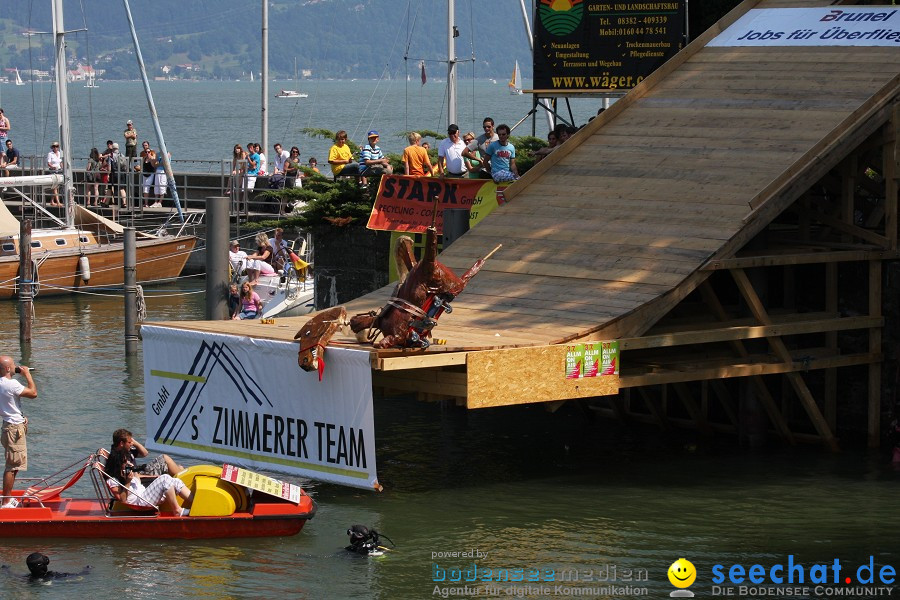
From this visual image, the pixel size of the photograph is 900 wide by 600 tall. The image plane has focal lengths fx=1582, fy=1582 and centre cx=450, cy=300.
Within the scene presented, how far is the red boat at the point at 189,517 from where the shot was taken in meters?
16.3

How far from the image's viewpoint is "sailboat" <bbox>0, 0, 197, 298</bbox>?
122 ft

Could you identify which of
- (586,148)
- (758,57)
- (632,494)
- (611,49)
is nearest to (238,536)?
(632,494)

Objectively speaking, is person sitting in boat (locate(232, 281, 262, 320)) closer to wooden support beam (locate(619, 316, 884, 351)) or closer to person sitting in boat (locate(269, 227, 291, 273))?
person sitting in boat (locate(269, 227, 291, 273))

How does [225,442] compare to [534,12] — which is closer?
[225,442]

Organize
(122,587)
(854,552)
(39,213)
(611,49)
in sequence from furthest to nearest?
(39,213) < (611,49) < (854,552) < (122,587)

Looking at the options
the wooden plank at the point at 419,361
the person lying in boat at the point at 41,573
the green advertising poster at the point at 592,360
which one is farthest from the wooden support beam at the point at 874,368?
the person lying in boat at the point at 41,573

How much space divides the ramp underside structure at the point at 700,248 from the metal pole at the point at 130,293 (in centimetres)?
793

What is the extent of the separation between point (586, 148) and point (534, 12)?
6041mm

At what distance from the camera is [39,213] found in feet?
145

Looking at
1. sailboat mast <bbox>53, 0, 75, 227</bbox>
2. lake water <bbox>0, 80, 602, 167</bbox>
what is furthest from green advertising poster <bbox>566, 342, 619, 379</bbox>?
lake water <bbox>0, 80, 602, 167</bbox>

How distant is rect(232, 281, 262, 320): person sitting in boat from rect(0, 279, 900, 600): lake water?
8.70ft

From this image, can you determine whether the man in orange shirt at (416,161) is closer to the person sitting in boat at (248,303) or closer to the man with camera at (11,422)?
the person sitting in boat at (248,303)

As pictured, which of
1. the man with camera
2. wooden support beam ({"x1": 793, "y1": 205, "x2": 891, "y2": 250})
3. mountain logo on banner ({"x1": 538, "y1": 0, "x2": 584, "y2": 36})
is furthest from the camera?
mountain logo on banner ({"x1": 538, "y1": 0, "x2": 584, "y2": 36})

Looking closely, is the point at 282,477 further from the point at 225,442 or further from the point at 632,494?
the point at 632,494
